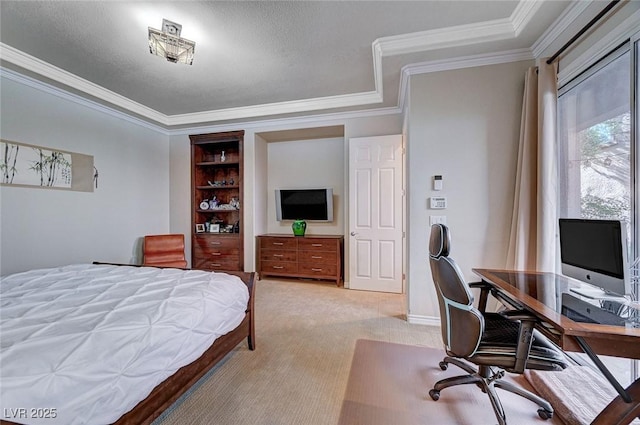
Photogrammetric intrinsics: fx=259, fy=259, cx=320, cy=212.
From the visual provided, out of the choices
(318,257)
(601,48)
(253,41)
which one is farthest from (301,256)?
(601,48)

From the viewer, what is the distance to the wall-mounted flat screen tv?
440 centimetres

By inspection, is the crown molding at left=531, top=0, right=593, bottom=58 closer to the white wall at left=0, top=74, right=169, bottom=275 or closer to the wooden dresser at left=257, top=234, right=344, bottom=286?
the wooden dresser at left=257, top=234, right=344, bottom=286

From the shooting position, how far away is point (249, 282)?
7.31 feet

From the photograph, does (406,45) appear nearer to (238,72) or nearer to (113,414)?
(238,72)

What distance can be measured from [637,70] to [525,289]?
1.45 meters

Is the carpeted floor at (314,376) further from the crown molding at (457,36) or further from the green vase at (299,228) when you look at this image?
the crown molding at (457,36)

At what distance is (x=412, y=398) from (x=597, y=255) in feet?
4.40

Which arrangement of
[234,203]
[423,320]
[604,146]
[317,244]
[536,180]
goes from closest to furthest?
[604,146], [536,180], [423,320], [317,244], [234,203]

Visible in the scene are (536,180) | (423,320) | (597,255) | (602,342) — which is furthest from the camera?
(423,320)

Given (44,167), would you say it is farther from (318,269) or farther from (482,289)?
(482,289)

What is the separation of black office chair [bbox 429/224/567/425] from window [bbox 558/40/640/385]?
0.80 metres

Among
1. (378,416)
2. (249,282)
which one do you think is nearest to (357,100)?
(249,282)

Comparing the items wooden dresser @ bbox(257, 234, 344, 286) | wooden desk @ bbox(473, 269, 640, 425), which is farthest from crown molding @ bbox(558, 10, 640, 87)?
wooden dresser @ bbox(257, 234, 344, 286)

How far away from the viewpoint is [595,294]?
1474mm
